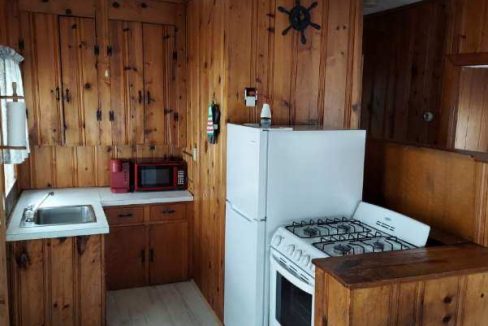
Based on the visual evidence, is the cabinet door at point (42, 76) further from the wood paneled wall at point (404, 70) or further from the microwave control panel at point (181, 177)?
the wood paneled wall at point (404, 70)

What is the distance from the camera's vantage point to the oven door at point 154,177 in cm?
408

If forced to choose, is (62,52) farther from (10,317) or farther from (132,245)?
(10,317)

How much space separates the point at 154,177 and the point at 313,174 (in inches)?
72.8

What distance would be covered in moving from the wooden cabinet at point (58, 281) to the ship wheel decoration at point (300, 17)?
1.92 metres

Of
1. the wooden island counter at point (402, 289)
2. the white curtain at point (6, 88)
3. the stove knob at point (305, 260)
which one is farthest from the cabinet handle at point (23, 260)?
the wooden island counter at point (402, 289)

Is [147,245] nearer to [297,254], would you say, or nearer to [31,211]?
[31,211]

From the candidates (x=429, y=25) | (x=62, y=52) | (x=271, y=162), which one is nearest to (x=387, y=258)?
(x=271, y=162)

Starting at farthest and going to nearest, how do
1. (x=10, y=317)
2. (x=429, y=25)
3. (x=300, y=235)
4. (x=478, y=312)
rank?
(x=429, y=25)
(x=10, y=317)
(x=300, y=235)
(x=478, y=312)

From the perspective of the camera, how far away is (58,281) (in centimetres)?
299

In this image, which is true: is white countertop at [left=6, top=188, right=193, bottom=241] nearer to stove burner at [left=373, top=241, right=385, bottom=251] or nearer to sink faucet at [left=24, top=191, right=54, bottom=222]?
sink faucet at [left=24, top=191, right=54, bottom=222]

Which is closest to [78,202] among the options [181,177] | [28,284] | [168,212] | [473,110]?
[168,212]

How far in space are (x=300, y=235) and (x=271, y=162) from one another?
1.46 feet

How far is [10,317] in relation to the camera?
2.86 metres

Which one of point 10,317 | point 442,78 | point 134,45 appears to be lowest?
point 10,317
